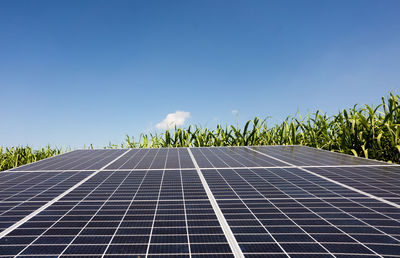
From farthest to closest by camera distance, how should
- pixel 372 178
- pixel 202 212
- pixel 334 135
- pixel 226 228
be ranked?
pixel 334 135 < pixel 372 178 < pixel 202 212 < pixel 226 228

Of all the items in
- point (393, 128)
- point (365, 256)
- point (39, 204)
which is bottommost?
point (365, 256)

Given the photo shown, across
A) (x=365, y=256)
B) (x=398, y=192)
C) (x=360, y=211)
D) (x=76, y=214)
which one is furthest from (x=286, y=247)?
(x=398, y=192)

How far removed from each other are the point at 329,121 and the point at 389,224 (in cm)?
801

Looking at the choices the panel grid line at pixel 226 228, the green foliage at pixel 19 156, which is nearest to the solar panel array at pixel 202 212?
the panel grid line at pixel 226 228

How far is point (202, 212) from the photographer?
2.53 m

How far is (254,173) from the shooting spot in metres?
4.19

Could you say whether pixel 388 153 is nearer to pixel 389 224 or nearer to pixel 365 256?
pixel 389 224

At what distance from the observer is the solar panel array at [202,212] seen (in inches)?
73.7

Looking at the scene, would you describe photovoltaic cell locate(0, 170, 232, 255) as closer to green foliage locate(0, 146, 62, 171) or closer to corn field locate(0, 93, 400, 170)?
corn field locate(0, 93, 400, 170)

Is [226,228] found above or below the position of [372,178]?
below

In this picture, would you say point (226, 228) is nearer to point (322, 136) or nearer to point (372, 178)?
point (372, 178)

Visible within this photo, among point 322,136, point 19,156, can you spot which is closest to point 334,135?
point 322,136

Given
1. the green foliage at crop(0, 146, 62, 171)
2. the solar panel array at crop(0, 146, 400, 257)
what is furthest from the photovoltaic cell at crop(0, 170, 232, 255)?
the green foliage at crop(0, 146, 62, 171)

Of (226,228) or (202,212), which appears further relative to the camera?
(202,212)
